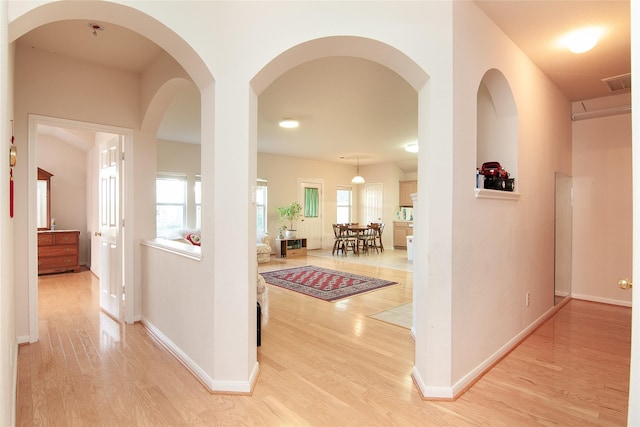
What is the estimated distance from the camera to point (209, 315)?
7.30 ft

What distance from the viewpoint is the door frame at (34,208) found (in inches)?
116

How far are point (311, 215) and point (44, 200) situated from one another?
5.81m

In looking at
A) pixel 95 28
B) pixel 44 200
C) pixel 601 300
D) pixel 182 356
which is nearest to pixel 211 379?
pixel 182 356

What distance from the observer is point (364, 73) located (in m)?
3.53

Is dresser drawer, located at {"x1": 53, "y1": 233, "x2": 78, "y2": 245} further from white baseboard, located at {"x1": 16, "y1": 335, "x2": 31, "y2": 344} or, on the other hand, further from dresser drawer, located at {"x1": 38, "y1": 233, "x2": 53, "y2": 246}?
white baseboard, located at {"x1": 16, "y1": 335, "x2": 31, "y2": 344}

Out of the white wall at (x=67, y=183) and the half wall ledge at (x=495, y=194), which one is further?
the white wall at (x=67, y=183)

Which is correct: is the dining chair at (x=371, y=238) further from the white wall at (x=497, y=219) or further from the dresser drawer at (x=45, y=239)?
the dresser drawer at (x=45, y=239)

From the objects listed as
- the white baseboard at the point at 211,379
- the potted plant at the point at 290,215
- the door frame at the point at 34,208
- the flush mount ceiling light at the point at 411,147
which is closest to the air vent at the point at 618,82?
the flush mount ceiling light at the point at 411,147

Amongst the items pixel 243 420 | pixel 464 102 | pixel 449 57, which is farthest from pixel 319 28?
pixel 243 420

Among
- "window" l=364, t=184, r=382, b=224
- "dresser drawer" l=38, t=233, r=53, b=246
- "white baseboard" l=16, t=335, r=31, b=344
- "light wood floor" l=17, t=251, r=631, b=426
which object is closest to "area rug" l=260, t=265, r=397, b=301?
"light wood floor" l=17, t=251, r=631, b=426

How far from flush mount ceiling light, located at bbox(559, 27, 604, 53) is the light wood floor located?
98.8 inches

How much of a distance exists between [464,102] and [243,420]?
7.68 feet

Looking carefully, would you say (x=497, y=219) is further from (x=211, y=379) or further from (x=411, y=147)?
(x=411, y=147)

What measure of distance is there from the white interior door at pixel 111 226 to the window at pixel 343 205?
7.02 metres
